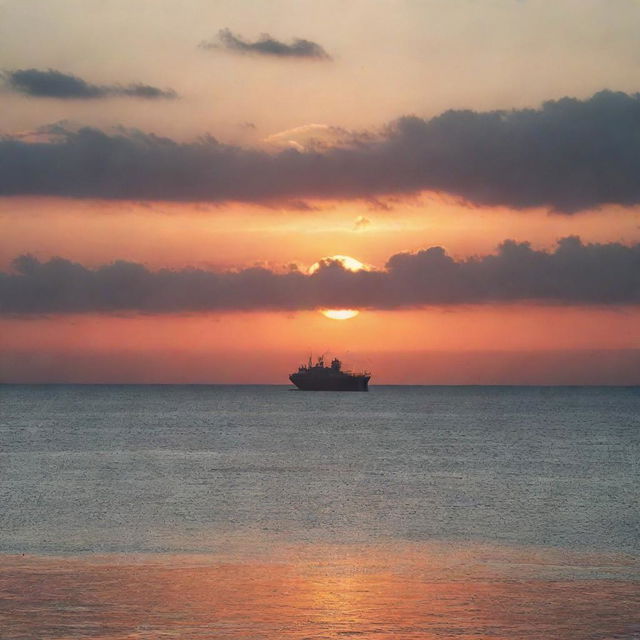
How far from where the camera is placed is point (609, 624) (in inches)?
961

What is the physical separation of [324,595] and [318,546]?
10.3 m

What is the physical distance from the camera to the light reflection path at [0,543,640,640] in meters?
23.6

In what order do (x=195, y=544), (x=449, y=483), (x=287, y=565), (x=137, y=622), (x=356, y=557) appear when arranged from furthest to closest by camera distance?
(x=449, y=483) < (x=195, y=544) < (x=356, y=557) < (x=287, y=565) < (x=137, y=622)

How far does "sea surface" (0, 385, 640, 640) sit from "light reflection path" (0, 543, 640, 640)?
8 centimetres

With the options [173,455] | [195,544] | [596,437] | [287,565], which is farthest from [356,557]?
[596,437]

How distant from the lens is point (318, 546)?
125ft

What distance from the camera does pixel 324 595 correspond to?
27.7m

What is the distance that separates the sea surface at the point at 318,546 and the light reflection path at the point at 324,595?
8 cm

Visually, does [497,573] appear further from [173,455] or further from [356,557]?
[173,455]

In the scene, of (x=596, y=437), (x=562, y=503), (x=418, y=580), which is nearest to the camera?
(x=418, y=580)

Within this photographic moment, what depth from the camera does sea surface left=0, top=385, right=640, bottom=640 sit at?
80.8 ft

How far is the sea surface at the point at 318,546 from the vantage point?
80.8ft

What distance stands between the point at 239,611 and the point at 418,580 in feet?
23.5

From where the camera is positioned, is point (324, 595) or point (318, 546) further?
point (318, 546)
